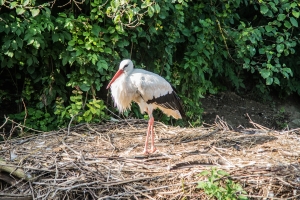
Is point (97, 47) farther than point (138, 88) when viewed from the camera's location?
A: Yes

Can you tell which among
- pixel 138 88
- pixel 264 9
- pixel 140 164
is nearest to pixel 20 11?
pixel 138 88

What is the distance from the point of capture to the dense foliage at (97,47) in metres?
6.12

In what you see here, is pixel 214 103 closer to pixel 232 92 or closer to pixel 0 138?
pixel 232 92

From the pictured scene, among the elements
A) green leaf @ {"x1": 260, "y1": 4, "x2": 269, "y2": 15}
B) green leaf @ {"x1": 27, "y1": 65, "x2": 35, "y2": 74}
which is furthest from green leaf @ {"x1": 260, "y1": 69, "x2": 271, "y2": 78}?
green leaf @ {"x1": 27, "y1": 65, "x2": 35, "y2": 74}

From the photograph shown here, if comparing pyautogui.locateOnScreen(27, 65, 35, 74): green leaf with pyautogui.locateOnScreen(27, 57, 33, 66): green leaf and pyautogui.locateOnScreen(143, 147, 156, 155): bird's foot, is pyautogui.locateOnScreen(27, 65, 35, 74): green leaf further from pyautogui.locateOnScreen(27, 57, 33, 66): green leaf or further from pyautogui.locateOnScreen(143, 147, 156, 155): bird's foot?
pyautogui.locateOnScreen(143, 147, 156, 155): bird's foot

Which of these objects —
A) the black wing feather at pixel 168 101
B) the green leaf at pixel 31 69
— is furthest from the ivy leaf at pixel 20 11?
the black wing feather at pixel 168 101

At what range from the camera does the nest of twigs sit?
4562mm

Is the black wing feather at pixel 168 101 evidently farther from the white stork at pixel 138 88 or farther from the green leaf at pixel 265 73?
the green leaf at pixel 265 73

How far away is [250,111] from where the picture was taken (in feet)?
30.4

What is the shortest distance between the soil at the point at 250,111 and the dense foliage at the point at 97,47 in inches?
44.3

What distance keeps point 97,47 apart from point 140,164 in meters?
1.88

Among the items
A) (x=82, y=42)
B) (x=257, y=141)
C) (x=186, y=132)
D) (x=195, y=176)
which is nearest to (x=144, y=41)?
(x=82, y=42)

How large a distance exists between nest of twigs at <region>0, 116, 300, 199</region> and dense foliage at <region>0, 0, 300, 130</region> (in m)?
0.67

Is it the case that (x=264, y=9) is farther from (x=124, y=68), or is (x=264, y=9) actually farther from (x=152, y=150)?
(x=152, y=150)
